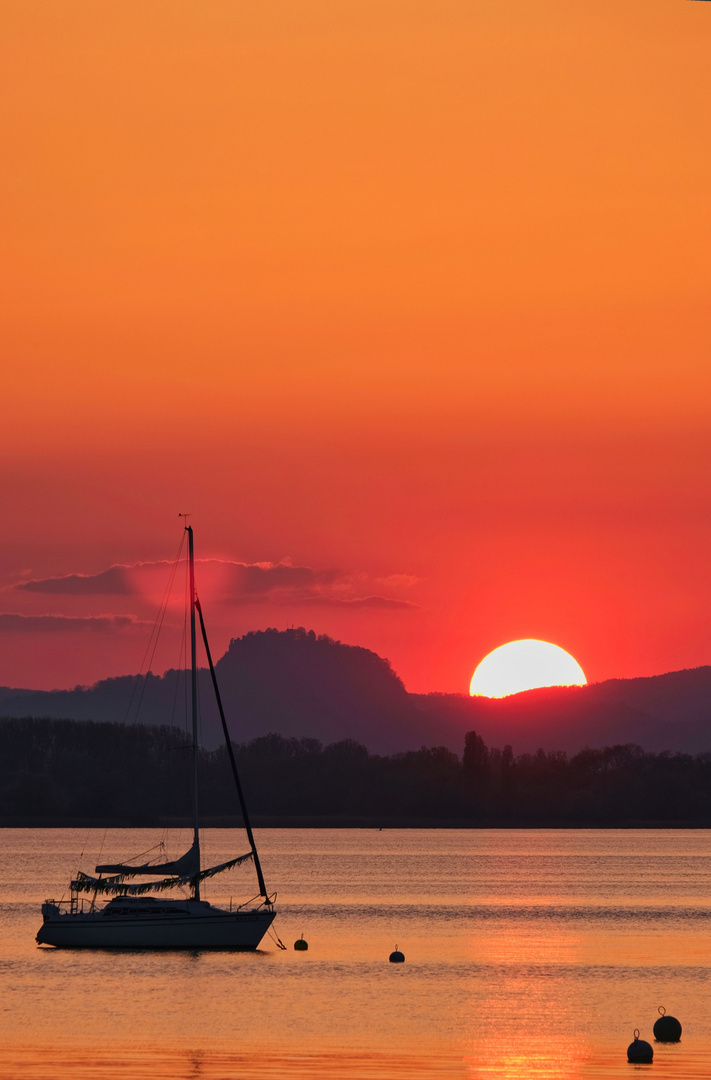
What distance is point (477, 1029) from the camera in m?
61.9

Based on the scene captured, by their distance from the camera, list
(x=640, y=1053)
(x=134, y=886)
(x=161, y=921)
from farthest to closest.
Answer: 1. (x=134, y=886)
2. (x=161, y=921)
3. (x=640, y=1053)

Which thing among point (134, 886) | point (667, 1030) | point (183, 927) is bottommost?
point (667, 1030)

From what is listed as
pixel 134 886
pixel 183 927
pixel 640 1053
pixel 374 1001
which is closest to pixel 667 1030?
pixel 640 1053

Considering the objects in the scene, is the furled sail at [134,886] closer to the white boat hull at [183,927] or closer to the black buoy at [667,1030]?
the white boat hull at [183,927]

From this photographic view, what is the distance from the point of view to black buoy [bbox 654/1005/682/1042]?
5772 cm

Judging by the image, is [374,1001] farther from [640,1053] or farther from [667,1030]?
Answer: [640,1053]

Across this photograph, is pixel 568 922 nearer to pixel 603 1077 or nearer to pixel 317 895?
pixel 317 895

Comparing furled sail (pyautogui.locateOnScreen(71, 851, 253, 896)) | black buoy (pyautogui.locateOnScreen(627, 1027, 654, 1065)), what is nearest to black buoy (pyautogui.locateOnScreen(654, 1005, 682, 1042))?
black buoy (pyautogui.locateOnScreen(627, 1027, 654, 1065))

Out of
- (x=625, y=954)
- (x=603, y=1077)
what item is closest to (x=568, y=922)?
(x=625, y=954)

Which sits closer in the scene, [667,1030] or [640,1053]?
[640,1053]

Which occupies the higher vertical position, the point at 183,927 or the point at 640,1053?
the point at 183,927

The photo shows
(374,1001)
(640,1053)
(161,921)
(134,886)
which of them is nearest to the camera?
(640,1053)

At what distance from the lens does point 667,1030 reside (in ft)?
190

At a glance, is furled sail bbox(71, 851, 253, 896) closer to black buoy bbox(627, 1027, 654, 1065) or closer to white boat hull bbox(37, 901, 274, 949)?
white boat hull bbox(37, 901, 274, 949)
